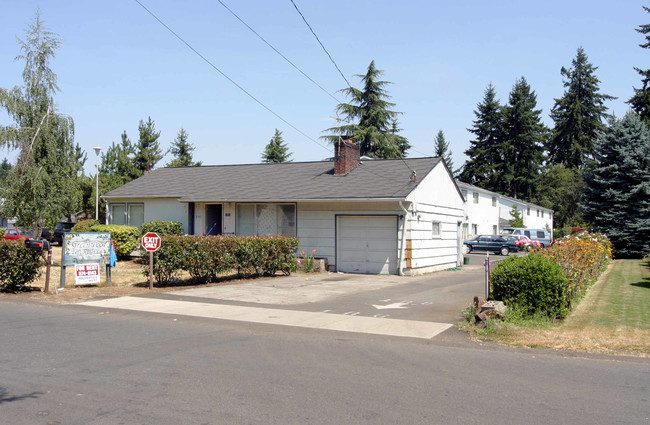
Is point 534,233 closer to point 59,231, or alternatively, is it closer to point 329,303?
point 59,231

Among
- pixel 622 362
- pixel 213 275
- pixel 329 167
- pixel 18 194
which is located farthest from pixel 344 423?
pixel 329 167

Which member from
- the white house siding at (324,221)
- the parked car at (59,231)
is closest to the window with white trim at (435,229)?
the white house siding at (324,221)

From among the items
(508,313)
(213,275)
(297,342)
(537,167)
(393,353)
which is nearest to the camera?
(393,353)

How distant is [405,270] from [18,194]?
14.5 meters

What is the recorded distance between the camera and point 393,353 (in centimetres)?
822

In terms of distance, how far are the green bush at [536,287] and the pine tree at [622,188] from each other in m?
20.2

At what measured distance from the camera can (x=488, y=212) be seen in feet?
160

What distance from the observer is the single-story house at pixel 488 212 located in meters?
44.3

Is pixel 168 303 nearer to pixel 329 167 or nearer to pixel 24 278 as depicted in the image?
pixel 24 278

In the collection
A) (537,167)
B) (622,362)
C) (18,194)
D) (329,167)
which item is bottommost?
(622,362)

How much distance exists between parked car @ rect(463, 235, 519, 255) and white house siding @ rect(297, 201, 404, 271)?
2025 centimetres

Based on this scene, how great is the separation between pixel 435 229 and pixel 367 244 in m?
4.03

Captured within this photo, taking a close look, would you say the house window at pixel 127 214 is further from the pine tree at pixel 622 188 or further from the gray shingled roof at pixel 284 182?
the pine tree at pixel 622 188

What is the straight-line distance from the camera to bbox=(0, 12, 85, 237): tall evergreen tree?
20.1 meters
